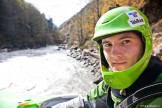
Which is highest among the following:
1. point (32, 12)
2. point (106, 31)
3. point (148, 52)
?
point (32, 12)

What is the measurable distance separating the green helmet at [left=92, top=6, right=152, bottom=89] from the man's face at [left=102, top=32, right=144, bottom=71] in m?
0.04

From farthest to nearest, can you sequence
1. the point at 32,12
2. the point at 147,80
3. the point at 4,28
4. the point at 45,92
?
the point at 32,12
the point at 4,28
the point at 45,92
the point at 147,80

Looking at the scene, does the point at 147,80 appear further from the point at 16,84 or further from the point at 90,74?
the point at 90,74

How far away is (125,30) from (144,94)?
0.31m

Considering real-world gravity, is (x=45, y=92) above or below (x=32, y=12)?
below

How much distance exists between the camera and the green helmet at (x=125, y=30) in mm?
1154

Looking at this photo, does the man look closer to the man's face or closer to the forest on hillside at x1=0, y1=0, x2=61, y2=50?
the man's face

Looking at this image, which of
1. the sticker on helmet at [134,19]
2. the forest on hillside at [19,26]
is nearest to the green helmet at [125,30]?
the sticker on helmet at [134,19]

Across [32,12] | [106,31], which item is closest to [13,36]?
[32,12]

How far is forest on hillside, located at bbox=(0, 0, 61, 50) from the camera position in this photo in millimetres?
35688

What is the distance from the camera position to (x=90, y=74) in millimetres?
11094

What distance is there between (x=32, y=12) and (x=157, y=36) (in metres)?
42.0

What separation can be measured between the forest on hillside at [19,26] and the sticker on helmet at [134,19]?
3160cm

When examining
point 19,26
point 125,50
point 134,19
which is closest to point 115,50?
point 125,50
